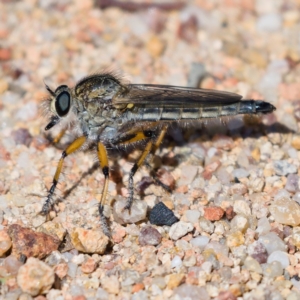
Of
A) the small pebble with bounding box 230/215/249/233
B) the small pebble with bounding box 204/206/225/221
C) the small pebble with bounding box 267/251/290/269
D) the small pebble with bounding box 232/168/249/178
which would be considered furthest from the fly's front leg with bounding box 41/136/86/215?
the small pebble with bounding box 267/251/290/269

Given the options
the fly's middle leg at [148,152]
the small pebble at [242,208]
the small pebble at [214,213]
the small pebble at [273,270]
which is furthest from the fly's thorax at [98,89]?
the small pebble at [273,270]

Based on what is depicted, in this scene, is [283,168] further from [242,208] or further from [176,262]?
[176,262]

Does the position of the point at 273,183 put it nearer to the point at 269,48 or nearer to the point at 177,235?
the point at 177,235

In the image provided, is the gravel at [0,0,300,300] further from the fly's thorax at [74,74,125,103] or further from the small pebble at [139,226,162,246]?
the fly's thorax at [74,74,125,103]

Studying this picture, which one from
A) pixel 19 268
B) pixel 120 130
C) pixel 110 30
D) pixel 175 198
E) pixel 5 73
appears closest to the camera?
pixel 19 268

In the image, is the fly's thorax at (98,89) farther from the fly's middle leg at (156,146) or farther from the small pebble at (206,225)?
the small pebble at (206,225)

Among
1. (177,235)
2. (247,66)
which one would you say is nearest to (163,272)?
(177,235)
